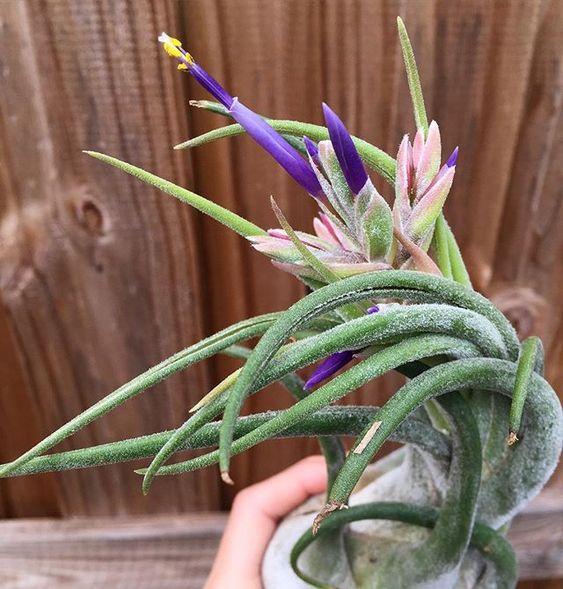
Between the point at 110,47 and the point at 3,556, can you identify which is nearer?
the point at 110,47

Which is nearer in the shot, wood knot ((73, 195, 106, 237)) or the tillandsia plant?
the tillandsia plant

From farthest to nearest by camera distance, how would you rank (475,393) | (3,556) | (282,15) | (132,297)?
(3,556) → (132,297) → (282,15) → (475,393)

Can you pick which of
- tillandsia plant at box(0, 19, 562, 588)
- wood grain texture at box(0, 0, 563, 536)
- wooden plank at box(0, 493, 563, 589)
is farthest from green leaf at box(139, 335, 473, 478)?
wooden plank at box(0, 493, 563, 589)

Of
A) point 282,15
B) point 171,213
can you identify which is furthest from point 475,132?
point 171,213

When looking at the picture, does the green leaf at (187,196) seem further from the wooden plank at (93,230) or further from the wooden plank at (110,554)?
the wooden plank at (110,554)

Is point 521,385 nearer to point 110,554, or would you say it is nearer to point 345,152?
point 345,152

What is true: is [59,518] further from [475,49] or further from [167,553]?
[475,49]

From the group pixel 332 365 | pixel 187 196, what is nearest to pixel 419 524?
pixel 332 365

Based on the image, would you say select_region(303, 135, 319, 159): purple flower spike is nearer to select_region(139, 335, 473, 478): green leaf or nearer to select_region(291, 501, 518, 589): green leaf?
select_region(139, 335, 473, 478): green leaf
